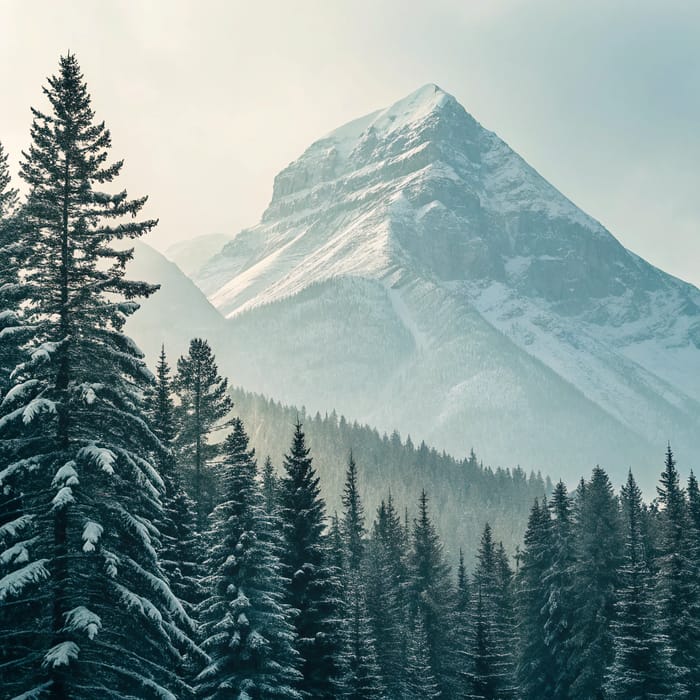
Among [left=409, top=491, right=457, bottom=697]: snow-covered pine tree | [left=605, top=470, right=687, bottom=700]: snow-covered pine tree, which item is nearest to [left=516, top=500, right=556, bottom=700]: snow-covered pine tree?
[left=409, top=491, right=457, bottom=697]: snow-covered pine tree

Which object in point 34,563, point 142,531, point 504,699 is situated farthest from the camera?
point 504,699

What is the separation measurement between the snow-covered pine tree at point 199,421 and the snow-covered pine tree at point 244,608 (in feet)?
46.4

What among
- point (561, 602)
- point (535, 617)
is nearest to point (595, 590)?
point (561, 602)

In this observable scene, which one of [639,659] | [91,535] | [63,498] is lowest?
[91,535]

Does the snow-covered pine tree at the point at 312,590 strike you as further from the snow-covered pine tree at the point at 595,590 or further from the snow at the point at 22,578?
the snow-covered pine tree at the point at 595,590

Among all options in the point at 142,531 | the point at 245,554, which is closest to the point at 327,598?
the point at 245,554

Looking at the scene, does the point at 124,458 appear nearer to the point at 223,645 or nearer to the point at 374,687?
the point at 223,645

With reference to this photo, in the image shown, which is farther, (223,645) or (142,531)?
(223,645)

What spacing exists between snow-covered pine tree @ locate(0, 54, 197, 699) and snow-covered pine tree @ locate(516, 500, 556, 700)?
44.1 metres

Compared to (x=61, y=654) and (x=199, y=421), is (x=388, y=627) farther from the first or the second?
(x=61, y=654)

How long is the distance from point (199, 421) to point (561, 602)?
86.9ft

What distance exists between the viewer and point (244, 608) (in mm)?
33938

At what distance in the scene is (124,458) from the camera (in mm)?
21859

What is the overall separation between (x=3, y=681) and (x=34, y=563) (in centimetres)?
288
